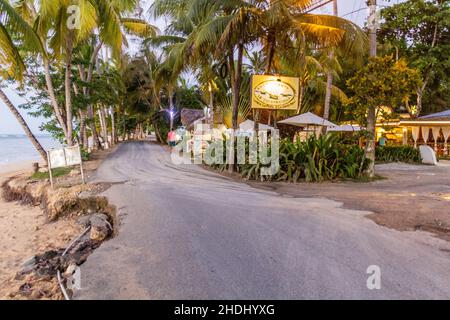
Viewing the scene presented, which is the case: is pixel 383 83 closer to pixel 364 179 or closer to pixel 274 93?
pixel 364 179

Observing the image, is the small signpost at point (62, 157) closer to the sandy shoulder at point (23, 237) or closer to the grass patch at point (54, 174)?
the sandy shoulder at point (23, 237)

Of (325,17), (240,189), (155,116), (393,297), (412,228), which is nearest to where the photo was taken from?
(393,297)

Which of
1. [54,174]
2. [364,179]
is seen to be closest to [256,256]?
[364,179]

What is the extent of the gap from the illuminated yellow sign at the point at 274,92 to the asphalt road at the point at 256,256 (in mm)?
Result: 5119

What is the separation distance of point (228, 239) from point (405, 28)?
21.6 metres

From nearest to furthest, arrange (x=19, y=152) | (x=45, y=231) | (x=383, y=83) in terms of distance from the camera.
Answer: (x=45, y=231)
(x=383, y=83)
(x=19, y=152)

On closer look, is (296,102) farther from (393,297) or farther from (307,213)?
(393,297)

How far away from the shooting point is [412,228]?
182 inches

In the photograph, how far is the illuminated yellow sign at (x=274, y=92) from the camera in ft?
33.4

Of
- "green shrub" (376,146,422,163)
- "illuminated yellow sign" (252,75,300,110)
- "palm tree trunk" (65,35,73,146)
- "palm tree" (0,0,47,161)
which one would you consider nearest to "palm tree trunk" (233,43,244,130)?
"illuminated yellow sign" (252,75,300,110)

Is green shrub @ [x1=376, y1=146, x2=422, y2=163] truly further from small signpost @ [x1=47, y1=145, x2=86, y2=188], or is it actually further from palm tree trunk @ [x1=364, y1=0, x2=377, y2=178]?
small signpost @ [x1=47, y1=145, x2=86, y2=188]

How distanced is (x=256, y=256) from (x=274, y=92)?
768 cm

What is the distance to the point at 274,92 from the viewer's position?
10273 mm
